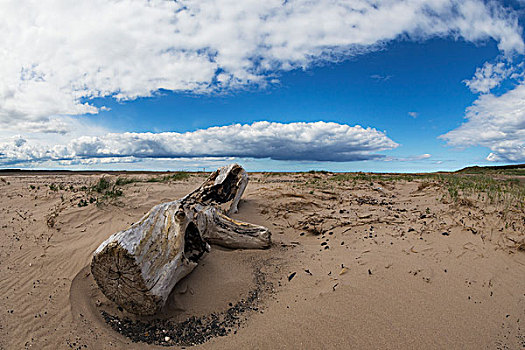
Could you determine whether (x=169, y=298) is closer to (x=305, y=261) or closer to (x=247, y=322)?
(x=247, y=322)

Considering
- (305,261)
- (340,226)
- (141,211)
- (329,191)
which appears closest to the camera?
(305,261)

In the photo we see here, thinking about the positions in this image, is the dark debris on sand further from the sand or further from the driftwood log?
the driftwood log

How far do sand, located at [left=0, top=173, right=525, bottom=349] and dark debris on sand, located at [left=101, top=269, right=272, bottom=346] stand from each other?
0.13 feet

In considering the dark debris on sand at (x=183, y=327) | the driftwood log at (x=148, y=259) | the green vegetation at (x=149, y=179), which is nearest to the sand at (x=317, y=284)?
the dark debris on sand at (x=183, y=327)

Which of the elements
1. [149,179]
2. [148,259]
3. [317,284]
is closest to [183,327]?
[148,259]

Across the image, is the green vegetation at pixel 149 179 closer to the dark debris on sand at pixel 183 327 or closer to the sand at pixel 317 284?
the sand at pixel 317 284

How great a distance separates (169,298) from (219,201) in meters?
4.20

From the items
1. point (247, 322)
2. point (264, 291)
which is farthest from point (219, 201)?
point (247, 322)

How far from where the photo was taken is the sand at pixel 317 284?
3531mm

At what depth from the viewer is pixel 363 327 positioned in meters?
3.63

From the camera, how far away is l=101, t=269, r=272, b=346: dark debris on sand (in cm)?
354

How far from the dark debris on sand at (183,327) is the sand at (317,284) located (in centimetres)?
4

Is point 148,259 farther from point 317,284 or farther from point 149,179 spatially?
point 149,179

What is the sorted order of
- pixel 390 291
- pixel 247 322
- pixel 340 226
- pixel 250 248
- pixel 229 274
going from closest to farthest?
pixel 247 322 < pixel 390 291 < pixel 229 274 < pixel 250 248 < pixel 340 226
